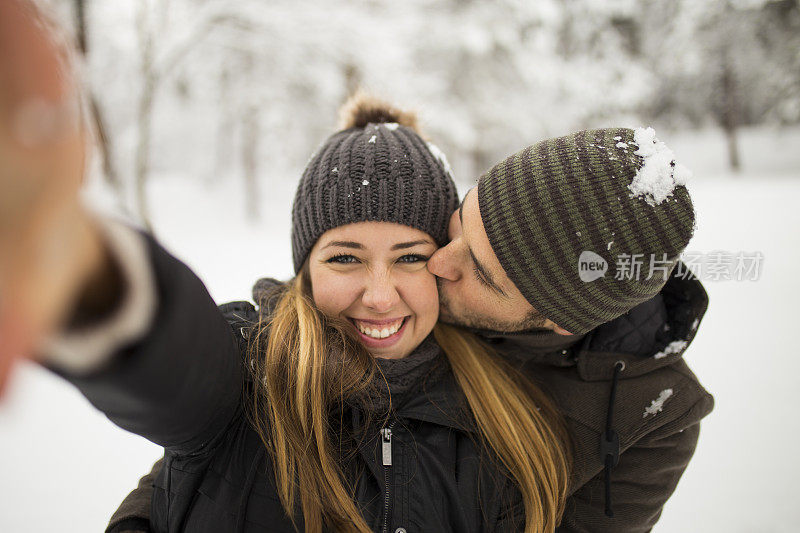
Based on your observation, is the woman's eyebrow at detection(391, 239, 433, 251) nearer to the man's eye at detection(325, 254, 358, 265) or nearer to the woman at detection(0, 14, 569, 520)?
the woman at detection(0, 14, 569, 520)

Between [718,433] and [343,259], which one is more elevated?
[343,259]

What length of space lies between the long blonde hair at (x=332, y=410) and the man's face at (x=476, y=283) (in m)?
0.16

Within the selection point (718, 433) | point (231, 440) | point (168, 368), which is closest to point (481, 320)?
point (231, 440)

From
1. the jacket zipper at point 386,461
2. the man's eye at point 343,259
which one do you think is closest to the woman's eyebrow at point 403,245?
the man's eye at point 343,259

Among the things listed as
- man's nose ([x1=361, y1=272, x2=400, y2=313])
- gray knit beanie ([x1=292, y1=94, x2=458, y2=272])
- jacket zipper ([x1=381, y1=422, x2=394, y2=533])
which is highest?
gray knit beanie ([x1=292, y1=94, x2=458, y2=272])

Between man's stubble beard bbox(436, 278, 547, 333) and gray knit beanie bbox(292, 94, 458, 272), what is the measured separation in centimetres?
25

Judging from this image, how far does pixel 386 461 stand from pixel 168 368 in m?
0.74

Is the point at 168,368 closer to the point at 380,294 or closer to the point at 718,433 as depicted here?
the point at 380,294

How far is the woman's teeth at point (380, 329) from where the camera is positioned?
4.66 feet

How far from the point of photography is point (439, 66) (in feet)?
32.7

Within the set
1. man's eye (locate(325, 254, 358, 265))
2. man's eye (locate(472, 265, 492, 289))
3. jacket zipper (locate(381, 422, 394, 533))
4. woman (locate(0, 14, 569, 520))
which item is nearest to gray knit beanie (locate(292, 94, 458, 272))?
woman (locate(0, 14, 569, 520))

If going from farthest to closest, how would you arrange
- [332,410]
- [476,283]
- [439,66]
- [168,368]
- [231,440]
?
1. [439,66]
2. [476,283]
3. [332,410]
4. [231,440]
5. [168,368]

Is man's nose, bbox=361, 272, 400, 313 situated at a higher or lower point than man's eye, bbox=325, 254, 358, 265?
lower

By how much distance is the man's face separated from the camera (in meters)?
1.36
